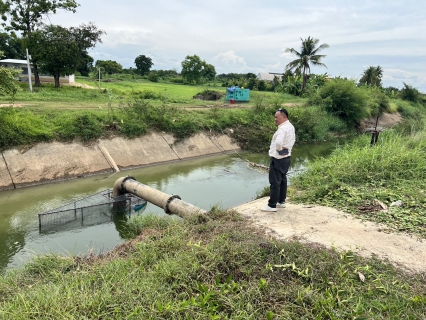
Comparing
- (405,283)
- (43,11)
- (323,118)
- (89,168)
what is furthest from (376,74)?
(405,283)

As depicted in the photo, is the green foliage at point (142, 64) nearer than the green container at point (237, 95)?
No

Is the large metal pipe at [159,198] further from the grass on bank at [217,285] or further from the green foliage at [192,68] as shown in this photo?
the green foliage at [192,68]

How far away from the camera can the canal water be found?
5.69 meters

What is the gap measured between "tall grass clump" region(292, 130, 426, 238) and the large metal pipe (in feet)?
6.85

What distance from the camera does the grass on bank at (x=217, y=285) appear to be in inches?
108

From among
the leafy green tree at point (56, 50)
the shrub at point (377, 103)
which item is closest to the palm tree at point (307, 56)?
the shrub at point (377, 103)

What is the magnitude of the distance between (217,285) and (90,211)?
433 cm

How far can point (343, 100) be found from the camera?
2050cm

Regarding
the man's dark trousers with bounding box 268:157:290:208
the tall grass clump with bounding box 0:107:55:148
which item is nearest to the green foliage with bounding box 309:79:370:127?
the tall grass clump with bounding box 0:107:55:148

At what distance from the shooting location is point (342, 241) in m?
4.02

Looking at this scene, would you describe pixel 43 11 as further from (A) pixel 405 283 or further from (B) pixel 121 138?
(A) pixel 405 283

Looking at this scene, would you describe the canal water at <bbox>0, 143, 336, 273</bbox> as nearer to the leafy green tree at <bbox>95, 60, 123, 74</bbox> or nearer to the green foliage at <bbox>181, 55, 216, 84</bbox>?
the green foliage at <bbox>181, 55, 216, 84</bbox>

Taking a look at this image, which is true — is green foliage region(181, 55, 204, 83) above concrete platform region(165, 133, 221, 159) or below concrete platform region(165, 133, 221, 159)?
above

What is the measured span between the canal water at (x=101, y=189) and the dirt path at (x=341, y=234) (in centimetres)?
181
